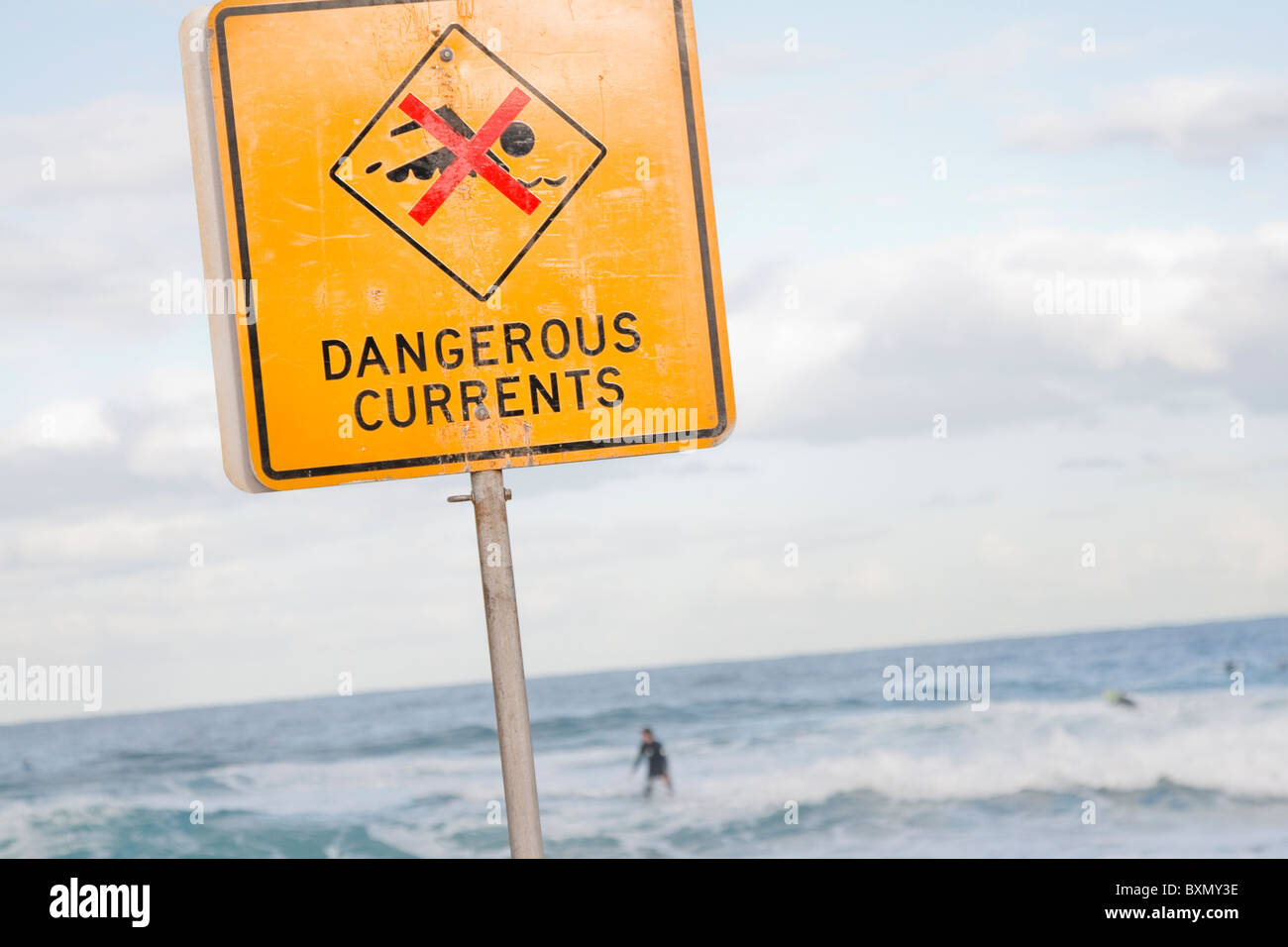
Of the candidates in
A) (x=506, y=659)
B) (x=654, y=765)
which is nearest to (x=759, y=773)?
(x=654, y=765)

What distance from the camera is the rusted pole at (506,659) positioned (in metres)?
1.95

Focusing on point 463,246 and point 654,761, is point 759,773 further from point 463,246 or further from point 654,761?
point 463,246

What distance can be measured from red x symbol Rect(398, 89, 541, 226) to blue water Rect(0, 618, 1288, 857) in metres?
15.3

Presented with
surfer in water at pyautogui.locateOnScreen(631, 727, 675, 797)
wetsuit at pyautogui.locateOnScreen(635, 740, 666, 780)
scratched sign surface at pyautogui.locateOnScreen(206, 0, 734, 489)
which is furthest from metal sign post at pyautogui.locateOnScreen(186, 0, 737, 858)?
wetsuit at pyautogui.locateOnScreen(635, 740, 666, 780)

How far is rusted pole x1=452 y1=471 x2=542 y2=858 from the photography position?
1946mm

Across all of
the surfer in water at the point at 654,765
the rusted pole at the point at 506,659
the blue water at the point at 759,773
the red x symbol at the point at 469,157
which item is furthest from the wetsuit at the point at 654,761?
the red x symbol at the point at 469,157

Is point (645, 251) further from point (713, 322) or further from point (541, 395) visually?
point (541, 395)

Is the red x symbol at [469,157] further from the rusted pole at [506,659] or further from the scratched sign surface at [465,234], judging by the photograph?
the rusted pole at [506,659]

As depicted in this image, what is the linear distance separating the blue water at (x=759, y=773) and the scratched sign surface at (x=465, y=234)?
49.5ft

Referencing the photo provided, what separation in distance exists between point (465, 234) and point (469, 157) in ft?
0.45

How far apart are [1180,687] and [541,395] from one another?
2942 centimetres

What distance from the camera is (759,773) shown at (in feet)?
73.8
